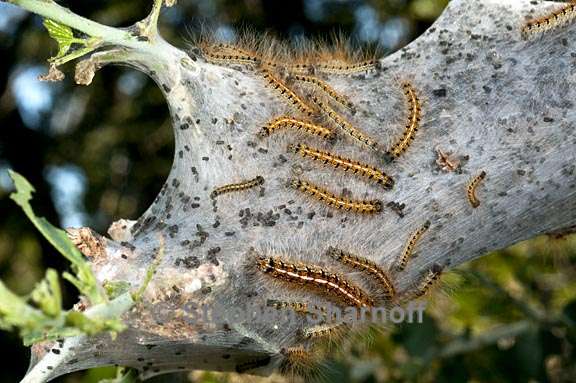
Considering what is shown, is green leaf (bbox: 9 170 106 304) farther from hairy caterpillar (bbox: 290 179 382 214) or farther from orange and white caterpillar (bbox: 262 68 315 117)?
orange and white caterpillar (bbox: 262 68 315 117)

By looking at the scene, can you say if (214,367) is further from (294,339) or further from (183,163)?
(183,163)

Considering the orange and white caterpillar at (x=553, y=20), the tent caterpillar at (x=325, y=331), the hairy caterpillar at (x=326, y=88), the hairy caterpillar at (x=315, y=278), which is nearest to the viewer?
the hairy caterpillar at (x=315, y=278)

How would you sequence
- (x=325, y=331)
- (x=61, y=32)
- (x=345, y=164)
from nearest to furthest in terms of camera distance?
(x=61, y=32) < (x=325, y=331) < (x=345, y=164)

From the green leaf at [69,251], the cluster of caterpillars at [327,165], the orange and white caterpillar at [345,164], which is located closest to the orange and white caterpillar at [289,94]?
the cluster of caterpillars at [327,165]

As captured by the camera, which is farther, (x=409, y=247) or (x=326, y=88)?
(x=326, y=88)

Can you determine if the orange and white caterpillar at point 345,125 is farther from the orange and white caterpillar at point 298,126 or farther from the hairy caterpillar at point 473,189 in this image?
the hairy caterpillar at point 473,189

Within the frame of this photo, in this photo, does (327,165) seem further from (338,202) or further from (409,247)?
(409,247)

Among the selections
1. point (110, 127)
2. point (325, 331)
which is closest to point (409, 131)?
point (325, 331)

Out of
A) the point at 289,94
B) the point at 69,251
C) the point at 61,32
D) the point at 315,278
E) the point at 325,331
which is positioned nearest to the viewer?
the point at 69,251

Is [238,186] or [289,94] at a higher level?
[289,94]
